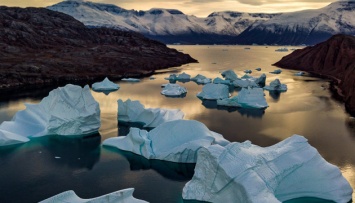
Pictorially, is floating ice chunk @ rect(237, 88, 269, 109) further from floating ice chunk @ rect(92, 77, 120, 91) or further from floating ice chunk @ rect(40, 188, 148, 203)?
floating ice chunk @ rect(40, 188, 148, 203)

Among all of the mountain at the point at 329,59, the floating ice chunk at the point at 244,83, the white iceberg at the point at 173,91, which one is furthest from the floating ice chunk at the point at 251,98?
the mountain at the point at 329,59

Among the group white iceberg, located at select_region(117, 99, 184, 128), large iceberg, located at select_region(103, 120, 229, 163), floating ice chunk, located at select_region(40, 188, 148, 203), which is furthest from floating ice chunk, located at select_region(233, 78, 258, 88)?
floating ice chunk, located at select_region(40, 188, 148, 203)

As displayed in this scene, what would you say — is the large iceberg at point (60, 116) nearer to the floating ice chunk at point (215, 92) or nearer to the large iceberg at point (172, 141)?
the large iceberg at point (172, 141)

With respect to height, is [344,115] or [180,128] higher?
[180,128]

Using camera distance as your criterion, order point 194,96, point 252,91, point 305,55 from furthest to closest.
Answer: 1. point 305,55
2. point 194,96
3. point 252,91

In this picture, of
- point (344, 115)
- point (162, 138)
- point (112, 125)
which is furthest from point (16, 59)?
point (344, 115)

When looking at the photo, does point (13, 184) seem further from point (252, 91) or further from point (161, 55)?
point (161, 55)

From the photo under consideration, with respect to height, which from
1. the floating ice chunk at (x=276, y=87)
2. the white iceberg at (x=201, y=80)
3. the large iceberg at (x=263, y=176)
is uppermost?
the large iceberg at (x=263, y=176)
